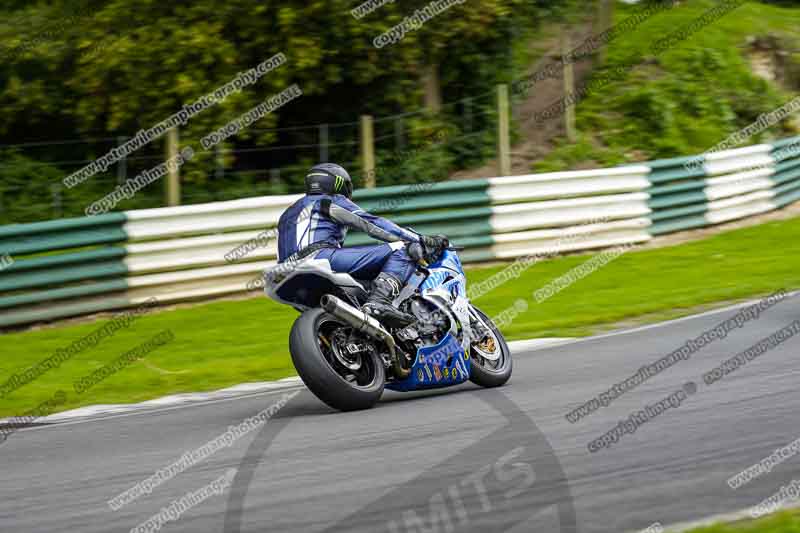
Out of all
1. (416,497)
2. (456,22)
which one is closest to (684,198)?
(456,22)

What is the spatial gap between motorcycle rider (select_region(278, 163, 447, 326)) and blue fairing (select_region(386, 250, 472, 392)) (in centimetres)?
24

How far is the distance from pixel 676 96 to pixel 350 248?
15.1 m

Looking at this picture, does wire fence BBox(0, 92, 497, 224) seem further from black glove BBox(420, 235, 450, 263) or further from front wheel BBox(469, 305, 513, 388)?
black glove BBox(420, 235, 450, 263)

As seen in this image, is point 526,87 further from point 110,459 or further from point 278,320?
point 110,459

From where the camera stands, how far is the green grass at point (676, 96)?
20.2m

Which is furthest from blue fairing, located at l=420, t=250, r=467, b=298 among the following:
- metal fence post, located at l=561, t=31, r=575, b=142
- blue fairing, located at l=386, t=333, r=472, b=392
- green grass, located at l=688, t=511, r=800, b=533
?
metal fence post, located at l=561, t=31, r=575, b=142

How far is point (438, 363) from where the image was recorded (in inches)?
320

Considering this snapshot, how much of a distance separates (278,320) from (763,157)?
9563 mm

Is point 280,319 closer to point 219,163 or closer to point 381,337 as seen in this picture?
point 219,163

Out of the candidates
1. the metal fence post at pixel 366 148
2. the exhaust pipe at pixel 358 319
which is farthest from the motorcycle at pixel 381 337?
the metal fence post at pixel 366 148

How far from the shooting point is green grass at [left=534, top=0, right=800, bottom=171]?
20.2 metres

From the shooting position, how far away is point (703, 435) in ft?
20.8

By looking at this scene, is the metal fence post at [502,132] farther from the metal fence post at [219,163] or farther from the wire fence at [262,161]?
the metal fence post at [219,163]

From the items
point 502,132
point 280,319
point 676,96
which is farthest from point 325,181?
point 676,96
